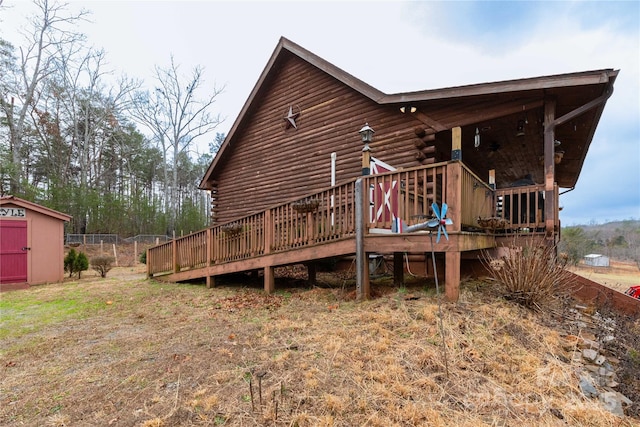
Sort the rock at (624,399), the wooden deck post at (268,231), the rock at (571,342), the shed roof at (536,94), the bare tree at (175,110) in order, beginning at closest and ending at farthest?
the rock at (624,399) < the rock at (571,342) < the shed roof at (536,94) < the wooden deck post at (268,231) < the bare tree at (175,110)

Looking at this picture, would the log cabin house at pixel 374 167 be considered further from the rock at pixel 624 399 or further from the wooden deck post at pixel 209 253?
the rock at pixel 624 399

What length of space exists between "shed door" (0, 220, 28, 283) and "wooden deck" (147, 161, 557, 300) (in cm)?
651

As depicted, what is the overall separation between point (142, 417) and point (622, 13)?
51.2 feet

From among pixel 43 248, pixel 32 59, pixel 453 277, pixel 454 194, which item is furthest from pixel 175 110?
pixel 453 277

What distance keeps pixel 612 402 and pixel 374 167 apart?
5.19m

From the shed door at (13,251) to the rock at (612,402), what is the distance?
1353 cm

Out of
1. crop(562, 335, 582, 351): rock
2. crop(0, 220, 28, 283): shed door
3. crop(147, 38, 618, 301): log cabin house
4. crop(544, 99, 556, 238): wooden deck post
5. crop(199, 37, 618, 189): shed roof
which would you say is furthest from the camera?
crop(0, 220, 28, 283): shed door

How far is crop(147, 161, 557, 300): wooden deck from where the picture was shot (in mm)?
4016

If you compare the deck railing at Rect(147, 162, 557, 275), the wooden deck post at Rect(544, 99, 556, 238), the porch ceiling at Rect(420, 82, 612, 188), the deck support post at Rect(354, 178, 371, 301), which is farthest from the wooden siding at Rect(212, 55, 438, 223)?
the deck support post at Rect(354, 178, 371, 301)

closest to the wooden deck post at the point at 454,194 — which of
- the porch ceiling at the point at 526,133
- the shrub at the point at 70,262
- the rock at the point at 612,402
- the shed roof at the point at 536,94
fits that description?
the rock at the point at 612,402

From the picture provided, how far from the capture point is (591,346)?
10.1 ft

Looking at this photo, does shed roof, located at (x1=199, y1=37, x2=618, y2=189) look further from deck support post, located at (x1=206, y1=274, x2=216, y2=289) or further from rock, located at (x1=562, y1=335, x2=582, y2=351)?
deck support post, located at (x1=206, y1=274, x2=216, y2=289)

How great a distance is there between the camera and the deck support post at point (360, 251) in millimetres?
4594

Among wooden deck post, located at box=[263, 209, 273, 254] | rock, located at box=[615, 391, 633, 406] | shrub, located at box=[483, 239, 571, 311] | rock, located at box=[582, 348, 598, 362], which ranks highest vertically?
wooden deck post, located at box=[263, 209, 273, 254]
